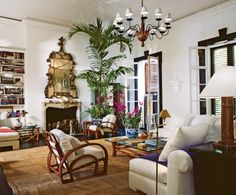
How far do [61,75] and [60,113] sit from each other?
122 centimetres

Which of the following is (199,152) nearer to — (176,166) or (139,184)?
(176,166)

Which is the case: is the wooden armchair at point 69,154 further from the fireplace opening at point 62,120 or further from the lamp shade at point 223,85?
A: the fireplace opening at point 62,120

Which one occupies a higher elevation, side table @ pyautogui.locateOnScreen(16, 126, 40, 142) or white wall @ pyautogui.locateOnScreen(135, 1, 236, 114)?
white wall @ pyautogui.locateOnScreen(135, 1, 236, 114)

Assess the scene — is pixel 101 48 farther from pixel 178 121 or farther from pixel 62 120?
pixel 178 121

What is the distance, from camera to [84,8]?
247 inches

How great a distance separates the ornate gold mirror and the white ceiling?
3.14ft

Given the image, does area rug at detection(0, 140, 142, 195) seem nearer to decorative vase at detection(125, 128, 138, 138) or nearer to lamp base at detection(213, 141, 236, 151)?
decorative vase at detection(125, 128, 138, 138)

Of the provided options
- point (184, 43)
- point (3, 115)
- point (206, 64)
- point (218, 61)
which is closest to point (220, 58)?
point (218, 61)

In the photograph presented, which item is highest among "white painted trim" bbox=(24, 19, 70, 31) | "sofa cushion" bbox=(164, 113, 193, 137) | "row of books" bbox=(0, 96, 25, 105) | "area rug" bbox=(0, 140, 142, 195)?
"white painted trim" bbox=(24, 19, 70, 31)

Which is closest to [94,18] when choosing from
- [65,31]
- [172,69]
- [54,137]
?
[65,31]

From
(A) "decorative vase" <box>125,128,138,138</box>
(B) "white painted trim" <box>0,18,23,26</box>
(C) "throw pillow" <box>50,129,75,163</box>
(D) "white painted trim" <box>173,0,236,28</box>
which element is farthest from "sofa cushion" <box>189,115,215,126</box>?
A: (B) "white painted trim" <box>0,18,23,26</box>

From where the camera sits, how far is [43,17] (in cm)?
675

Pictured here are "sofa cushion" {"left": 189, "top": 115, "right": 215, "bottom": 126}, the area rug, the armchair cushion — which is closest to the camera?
the area rug

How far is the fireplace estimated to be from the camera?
276 inches
